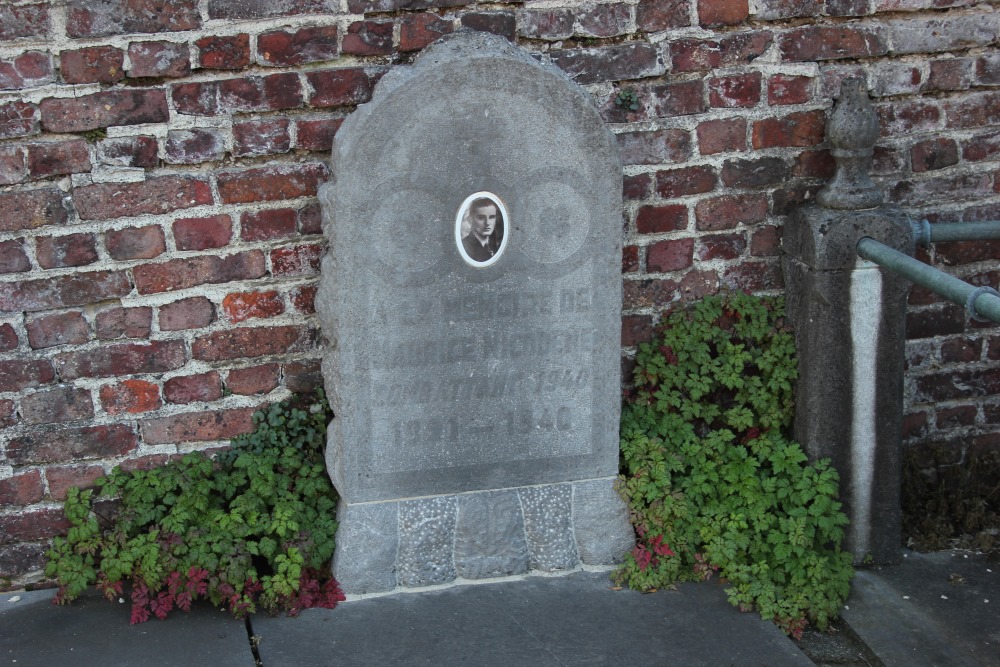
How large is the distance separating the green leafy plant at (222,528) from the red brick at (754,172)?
131cm

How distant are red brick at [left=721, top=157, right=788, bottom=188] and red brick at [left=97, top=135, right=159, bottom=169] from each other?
1.55 meters

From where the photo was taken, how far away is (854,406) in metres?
3.03

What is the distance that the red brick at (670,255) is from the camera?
10.2ft

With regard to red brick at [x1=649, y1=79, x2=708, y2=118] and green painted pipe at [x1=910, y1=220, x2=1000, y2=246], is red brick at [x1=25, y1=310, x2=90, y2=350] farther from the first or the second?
green painted pipe at [x1=910, y1=220, x2=1000, y2=246]

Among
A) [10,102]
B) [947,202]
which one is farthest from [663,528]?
[10,102]

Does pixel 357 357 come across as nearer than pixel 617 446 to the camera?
Yes

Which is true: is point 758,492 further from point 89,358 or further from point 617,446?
point 89,358

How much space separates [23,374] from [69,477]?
0.31 meters

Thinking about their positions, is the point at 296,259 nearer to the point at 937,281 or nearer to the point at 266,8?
the point at 266,8

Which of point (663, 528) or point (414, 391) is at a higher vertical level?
point (414, 391)

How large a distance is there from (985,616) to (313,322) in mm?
1947

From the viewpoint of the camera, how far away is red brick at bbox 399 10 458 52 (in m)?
2.80

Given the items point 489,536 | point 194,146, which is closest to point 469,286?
point 489,536

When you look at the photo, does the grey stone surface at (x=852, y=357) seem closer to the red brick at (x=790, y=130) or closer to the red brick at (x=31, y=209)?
the red brick at (x=790, y=130)
